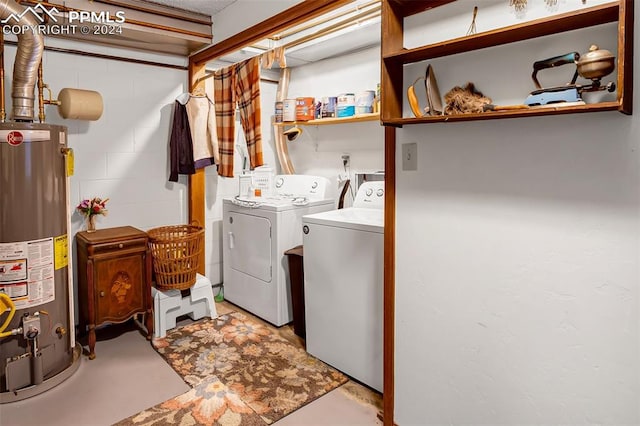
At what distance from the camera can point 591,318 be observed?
1.38 m

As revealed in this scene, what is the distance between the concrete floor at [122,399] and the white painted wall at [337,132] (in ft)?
6.01

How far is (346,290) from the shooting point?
2438 millimetres

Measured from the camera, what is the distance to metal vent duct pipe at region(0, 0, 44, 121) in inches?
91.0

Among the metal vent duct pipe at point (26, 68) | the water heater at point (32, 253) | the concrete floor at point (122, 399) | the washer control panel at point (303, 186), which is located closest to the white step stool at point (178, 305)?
the concrete floor at point (122, 399)

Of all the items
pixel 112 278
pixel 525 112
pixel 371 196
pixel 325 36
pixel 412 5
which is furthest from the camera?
pixel 325 36

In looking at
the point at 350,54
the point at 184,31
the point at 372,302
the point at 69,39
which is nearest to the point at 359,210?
the point at 372,302

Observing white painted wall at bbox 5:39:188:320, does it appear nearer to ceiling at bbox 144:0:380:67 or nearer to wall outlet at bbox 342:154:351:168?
ceiling at bbox 144:0:380:67

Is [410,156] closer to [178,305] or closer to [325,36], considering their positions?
[325,36]

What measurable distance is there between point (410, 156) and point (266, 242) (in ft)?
5.36

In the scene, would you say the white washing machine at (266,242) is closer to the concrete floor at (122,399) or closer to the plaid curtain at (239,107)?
the plaid curtain at (239,107)

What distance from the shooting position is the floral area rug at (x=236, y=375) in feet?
7.02

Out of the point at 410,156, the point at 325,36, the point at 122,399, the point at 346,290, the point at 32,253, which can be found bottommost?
the point at 122,399

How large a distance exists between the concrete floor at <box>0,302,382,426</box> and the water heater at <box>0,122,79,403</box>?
0.39 ft

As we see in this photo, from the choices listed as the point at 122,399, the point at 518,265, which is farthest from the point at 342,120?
the point at 122,399
